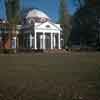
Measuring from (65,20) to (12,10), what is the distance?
1735 centimetres

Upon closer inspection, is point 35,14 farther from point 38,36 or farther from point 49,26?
point 38,36

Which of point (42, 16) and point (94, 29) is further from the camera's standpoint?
point (42, 16)

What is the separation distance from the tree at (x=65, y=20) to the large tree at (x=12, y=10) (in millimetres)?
11072

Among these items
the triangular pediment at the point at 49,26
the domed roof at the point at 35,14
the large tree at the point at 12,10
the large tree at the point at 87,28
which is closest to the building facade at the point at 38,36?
the triangular pediment at the point at 49,26

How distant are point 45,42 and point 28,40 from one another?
12.2ft

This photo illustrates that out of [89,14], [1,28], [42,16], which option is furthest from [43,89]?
[42,16]

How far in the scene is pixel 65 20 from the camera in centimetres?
6619

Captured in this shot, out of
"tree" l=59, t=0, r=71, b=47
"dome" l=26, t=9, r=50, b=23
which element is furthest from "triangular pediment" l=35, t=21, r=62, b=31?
"dome" l=26, t=9, r=50, b=23

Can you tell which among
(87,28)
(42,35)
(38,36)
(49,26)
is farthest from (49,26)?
(87,28)

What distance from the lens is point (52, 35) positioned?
65.1m

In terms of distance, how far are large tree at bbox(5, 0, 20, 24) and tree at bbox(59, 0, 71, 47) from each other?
11072mm

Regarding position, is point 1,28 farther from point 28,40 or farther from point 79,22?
point 79,22

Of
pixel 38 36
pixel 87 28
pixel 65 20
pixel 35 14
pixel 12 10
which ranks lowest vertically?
pixel 38 36

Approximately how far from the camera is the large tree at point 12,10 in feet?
168
